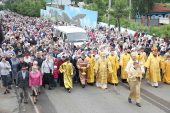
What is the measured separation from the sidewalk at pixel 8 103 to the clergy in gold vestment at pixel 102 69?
3.59 meters

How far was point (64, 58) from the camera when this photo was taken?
18.0m

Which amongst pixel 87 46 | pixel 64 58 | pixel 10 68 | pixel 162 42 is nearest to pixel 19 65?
pixel 10 68

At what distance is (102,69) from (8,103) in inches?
172

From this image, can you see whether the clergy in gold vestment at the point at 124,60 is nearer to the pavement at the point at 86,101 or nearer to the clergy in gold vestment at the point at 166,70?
the pavement at the point at 86,101

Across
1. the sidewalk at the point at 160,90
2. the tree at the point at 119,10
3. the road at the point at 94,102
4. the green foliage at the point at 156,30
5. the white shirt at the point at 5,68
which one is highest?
the tree at the point at 119,10

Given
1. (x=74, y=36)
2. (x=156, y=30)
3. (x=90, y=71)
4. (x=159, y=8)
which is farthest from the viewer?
(x=159, y=8)

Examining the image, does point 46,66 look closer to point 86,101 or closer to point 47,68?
point 47,68

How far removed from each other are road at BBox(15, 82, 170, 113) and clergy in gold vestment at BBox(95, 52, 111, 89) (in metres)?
0.34

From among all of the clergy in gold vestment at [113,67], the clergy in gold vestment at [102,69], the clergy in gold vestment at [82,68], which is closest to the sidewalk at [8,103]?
the clergy in gold vestment at [82,68]

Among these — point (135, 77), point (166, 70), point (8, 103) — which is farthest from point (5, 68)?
point (166, 70)

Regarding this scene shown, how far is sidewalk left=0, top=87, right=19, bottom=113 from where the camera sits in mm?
14797

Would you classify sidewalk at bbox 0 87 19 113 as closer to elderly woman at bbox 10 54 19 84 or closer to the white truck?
elderly woman at bbox 10 54 19 84

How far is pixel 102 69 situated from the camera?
1809cm

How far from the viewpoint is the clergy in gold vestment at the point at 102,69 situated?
18.0 metres
